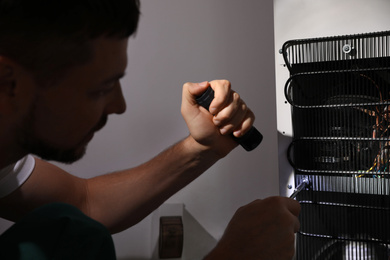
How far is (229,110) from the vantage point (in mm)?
750

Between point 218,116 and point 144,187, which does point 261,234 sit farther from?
point 144,187

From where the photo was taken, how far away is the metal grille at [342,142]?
76 centimetres

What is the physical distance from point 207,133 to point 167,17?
57cm

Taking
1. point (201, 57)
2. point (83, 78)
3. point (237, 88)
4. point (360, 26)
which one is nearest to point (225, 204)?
point (237, 88)

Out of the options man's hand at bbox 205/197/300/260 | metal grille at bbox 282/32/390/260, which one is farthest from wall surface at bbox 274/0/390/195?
man's hand at bbox 205/197/300/260

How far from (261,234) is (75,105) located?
35 cm

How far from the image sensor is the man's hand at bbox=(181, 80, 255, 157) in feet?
2.47

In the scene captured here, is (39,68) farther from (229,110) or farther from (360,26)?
(360,26)

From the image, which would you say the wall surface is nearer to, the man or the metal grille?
the metal grille

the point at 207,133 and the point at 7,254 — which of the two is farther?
the point at 207,133

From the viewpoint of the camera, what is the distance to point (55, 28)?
0.51m

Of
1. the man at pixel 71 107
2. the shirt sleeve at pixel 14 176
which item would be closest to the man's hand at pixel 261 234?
the man at pixel 71 107

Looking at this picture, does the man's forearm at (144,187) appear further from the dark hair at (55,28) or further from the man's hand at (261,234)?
the dark hair at (55,28)

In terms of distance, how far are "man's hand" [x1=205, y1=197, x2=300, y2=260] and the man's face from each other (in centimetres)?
27
